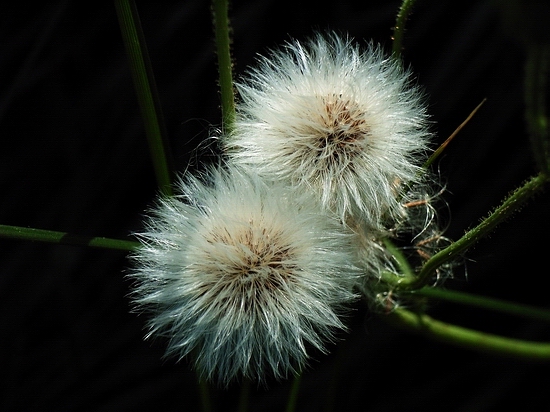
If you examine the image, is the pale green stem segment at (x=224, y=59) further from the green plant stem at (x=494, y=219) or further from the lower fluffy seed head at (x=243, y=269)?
the green plant stem at (x=494, y=219)

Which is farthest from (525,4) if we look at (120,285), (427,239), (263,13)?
(120,285)

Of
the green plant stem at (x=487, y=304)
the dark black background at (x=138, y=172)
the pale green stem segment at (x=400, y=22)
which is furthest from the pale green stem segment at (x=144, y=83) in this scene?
the dark black background at (x=138, y=172)

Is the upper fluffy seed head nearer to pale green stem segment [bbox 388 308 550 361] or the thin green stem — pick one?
the thin green stem

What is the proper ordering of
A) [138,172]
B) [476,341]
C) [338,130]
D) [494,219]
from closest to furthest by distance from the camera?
[494,219] < [338,130] < [476,341] < [138,172]

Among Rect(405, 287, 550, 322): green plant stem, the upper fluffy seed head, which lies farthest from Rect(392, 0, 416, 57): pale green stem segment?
Rect(405, 287, 550, 322): green plant stem

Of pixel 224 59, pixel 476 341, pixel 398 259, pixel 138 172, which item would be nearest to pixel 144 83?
pixel 224 59

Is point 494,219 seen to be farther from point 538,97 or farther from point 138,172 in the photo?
point 138,172
